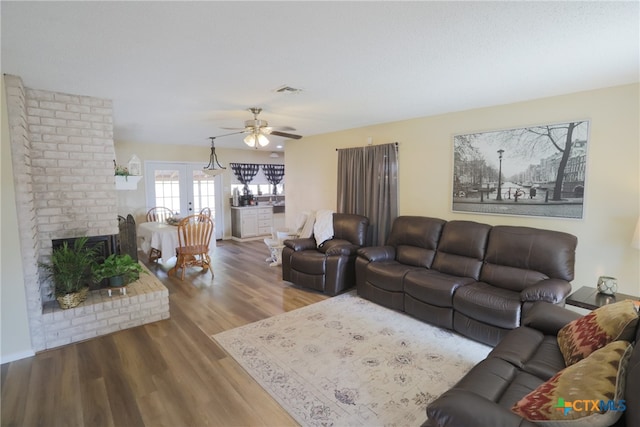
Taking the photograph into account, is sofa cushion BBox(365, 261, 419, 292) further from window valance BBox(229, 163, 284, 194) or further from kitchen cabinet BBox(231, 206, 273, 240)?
window valance BBox(229, 163, 284, 194)

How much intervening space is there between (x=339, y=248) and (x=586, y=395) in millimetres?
3112

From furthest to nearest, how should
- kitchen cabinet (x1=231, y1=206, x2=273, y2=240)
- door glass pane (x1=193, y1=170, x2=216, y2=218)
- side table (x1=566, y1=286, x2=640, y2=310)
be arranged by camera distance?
kitchen cabinet (x1=231, y1=206, x2=273, y2=240)
door glass pane (x1=193, y1=170, x2=216, y2=218)
side table (x1=566, y1=286, x2=640, y2=310)

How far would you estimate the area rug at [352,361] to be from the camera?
2.09 metres

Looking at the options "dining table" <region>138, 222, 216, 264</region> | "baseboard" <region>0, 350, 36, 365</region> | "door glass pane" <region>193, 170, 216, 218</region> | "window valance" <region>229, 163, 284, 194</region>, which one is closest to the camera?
"baseboard" <region>0, 350, 36, 365</region>

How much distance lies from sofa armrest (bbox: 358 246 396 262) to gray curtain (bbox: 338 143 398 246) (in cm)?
57

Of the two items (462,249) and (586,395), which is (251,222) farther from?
(586,395)

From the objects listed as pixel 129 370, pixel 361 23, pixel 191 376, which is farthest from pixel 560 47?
pixel 129 370

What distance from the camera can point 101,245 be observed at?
132 inches

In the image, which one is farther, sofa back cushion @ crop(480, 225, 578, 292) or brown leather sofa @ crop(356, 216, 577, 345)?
sofa back cushion @ crop(480, 225, 578, 292)

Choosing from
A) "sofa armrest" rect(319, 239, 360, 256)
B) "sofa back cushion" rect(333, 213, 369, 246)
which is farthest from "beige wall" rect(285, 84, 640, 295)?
"sofa armrest" rect(319, 239, 360, 256)

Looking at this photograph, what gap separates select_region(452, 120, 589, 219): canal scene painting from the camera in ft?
9.89

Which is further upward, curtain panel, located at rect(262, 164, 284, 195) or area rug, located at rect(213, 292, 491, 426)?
curtain panel, located at rect(262, 164, 284, 195)

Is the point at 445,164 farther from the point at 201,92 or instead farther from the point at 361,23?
the point at 201,92

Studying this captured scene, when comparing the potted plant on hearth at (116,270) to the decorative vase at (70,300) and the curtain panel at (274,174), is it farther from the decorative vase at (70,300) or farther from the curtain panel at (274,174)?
the curtain panel at (274,174)
